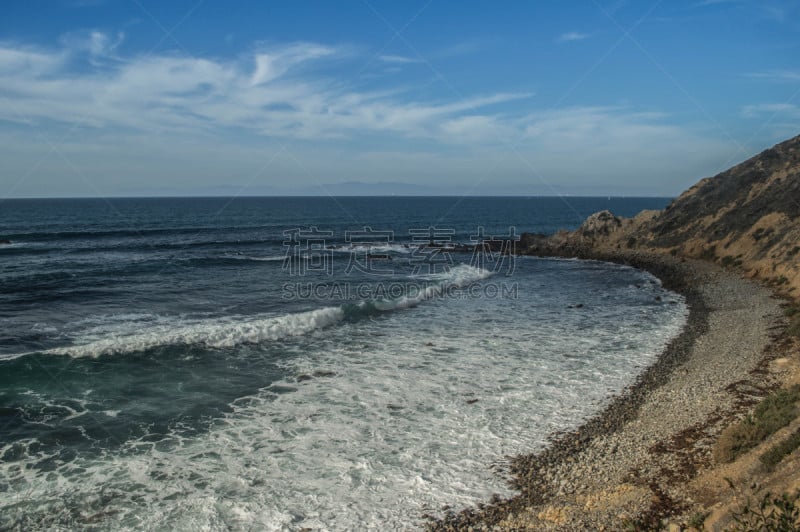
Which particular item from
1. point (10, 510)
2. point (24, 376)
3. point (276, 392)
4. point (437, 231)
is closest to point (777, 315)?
point (276, 392)

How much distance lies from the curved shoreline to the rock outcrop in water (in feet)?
40.8

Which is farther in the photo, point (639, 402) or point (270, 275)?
point (270, 275)

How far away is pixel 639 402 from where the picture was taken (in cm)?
1310

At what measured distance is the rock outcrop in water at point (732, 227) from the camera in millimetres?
30656

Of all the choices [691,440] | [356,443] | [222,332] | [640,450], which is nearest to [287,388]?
[356,443]

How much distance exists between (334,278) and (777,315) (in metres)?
25.2

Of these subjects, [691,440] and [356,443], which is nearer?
[691,440]

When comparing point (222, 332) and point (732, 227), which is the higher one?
point (732, 227)

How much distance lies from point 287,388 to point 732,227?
37.5m

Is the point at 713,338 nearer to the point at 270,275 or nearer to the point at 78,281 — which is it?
the point at 270,275

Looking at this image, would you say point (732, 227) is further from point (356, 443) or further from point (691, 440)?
point (356, 443)

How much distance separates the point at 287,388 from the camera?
1507 centimetres

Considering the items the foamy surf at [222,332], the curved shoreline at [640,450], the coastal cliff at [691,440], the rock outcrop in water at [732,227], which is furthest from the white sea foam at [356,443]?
the rock outcrop in water at [732,227]

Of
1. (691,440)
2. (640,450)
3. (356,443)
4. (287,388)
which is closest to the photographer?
(640,450)
